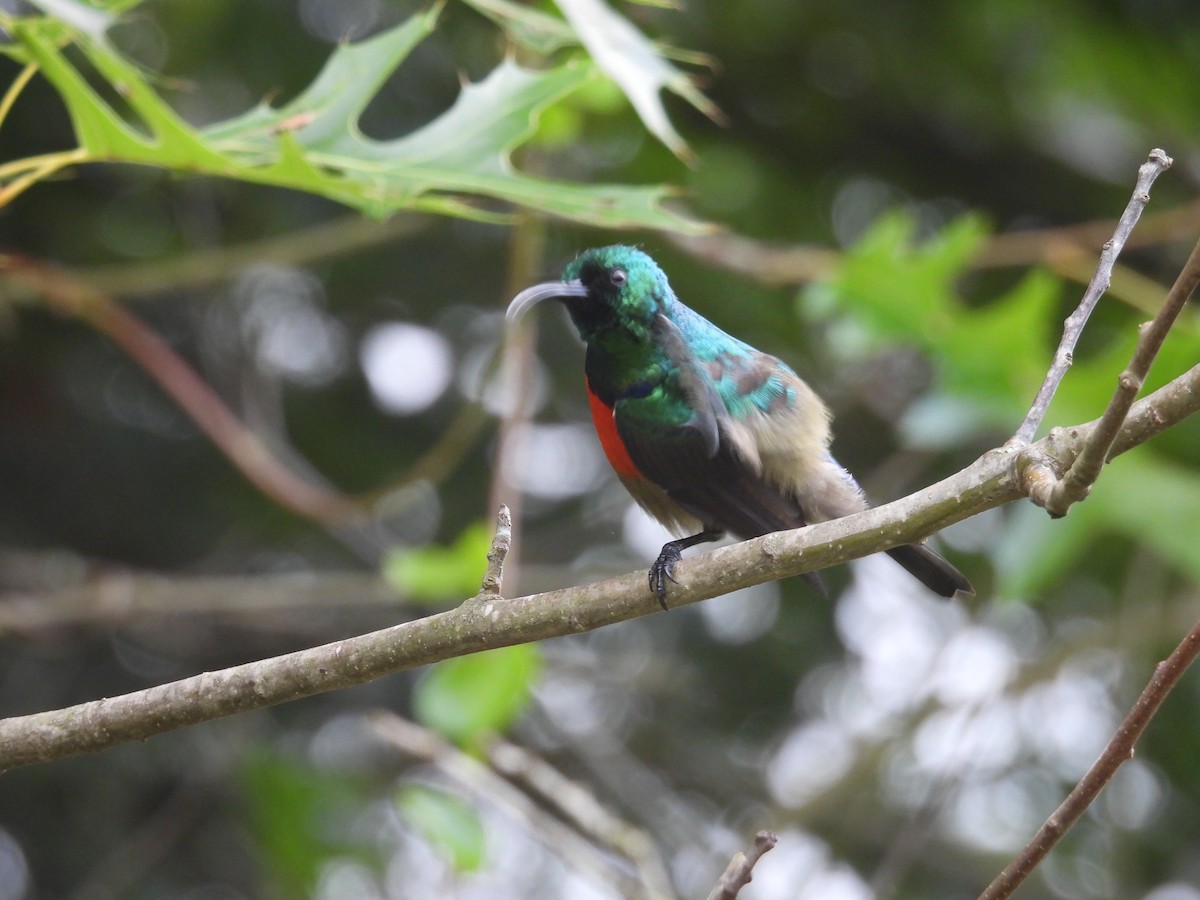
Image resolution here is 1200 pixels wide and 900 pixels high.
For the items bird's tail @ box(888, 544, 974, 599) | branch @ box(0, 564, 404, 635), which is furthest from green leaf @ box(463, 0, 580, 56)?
branch @ box(0, 564, 404, 635)

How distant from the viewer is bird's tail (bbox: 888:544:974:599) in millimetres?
3225

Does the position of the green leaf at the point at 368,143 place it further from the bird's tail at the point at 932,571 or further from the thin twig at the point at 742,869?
the thin twig at the point at 742,869

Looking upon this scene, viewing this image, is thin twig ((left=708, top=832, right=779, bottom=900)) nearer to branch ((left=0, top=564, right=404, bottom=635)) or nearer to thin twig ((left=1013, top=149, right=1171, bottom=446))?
thin twig ((left=1013, top=149, right=1171, bottom=446))

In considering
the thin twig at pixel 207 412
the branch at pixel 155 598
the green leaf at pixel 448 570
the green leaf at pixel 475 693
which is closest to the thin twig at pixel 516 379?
the green leaf at pixel 448 570

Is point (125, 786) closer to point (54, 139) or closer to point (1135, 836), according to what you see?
point (54, 139)

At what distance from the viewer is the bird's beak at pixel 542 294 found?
125 inches

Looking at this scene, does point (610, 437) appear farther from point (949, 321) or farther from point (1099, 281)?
point (1099, 281)

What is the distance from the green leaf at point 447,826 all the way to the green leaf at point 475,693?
0.19 metres

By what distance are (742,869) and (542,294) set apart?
1864mm

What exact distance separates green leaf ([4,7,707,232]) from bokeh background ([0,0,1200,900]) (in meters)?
1.65

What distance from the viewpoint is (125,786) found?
5.70 meters

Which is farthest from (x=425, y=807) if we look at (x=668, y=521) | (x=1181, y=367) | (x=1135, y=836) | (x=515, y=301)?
(x=1135, y=836)

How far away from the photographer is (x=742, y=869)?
1.67 meters

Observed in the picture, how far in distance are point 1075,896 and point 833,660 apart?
5.10 feet
